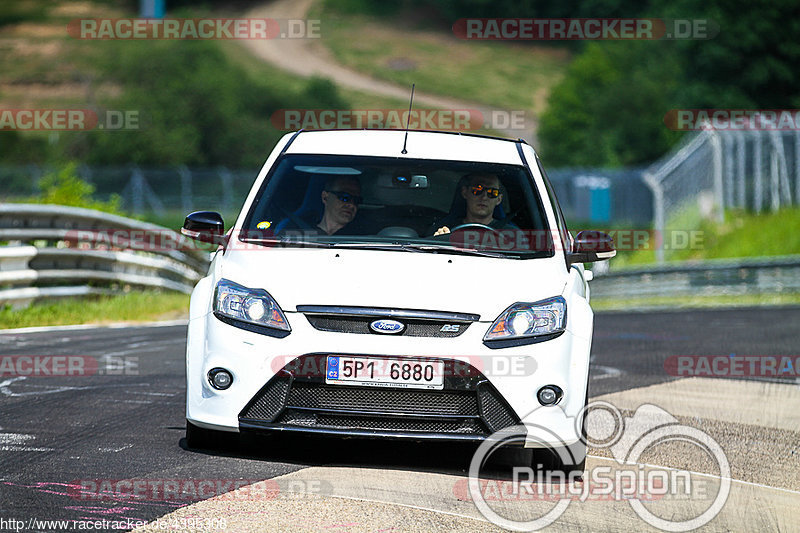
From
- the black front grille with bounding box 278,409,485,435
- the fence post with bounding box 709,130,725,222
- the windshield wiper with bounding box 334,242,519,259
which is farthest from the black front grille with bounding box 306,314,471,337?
the fence post with bounding box 709,130,725,222

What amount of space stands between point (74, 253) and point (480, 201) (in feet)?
30.6

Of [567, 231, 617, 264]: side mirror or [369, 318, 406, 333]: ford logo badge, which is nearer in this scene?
[369, 318, 406, 333]: ford logo badge

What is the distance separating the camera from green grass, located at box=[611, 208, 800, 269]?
31672mm

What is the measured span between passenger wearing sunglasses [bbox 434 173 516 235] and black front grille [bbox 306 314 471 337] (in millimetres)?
1102

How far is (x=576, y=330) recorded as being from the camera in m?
6.61

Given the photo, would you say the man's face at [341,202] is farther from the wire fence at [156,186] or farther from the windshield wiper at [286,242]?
the wire fence at [156,186]

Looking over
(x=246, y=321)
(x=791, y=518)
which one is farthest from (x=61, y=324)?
(x=791, y=518)

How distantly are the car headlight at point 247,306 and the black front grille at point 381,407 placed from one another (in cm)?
26

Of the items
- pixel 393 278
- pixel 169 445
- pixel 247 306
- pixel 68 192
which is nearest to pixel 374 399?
pixel 393 278

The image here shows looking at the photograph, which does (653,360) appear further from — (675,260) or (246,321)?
(675,260)

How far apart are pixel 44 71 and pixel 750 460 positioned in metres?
88.8

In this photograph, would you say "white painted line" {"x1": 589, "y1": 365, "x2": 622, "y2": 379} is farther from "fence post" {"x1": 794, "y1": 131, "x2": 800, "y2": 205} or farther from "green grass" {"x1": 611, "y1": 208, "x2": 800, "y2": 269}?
"fence post" {"x1": 794, "y1": 131, "x2": 800, "y2": 205}

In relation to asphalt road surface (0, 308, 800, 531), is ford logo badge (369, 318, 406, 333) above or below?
above

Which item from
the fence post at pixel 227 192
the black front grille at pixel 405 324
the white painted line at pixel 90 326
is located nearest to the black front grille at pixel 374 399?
the black front grille at pixel 405 324
